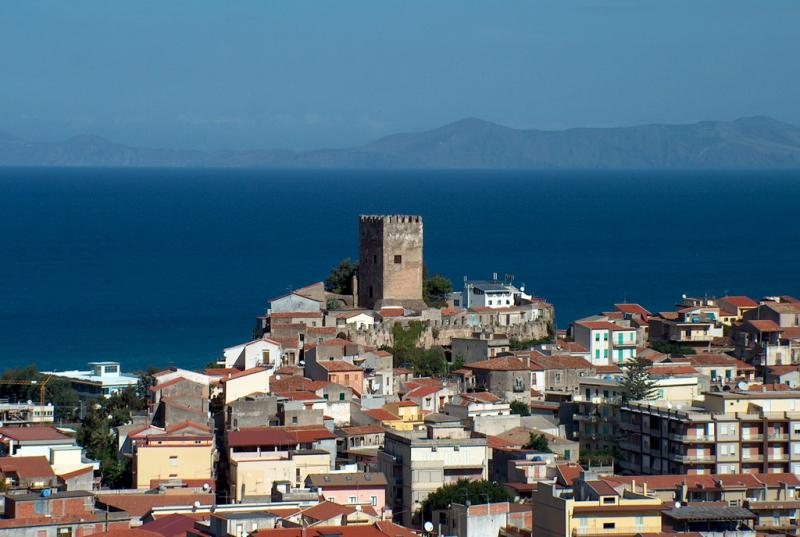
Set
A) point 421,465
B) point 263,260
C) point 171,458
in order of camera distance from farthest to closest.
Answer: point 263,260 → point 171,458 → point 421,465

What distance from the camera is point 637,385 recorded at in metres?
43.9

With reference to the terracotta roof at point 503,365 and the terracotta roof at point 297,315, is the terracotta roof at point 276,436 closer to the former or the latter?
the terracotta roof at point 503,365

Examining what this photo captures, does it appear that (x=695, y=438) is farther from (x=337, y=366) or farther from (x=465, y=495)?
(x=337, y=366)

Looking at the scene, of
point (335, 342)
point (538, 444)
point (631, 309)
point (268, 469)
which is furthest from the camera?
point (631, 309)

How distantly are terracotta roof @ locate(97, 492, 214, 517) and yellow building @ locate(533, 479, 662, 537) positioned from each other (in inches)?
235

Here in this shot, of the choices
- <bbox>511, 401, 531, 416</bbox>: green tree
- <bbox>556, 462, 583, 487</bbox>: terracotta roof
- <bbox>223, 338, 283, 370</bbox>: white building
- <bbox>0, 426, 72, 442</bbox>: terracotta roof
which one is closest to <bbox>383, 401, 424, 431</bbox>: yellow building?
<bbox>511, 401, 531, 416</bbox>: green tree

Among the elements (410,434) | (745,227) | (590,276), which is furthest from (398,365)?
(745,227)

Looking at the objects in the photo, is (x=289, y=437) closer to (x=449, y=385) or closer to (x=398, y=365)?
(x=449, y=385)

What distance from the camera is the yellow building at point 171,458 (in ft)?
123

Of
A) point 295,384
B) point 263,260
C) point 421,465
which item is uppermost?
point 263,260

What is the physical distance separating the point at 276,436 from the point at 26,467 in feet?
17.9

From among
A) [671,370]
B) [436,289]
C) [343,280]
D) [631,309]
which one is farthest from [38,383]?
[631,309]

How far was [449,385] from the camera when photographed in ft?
156

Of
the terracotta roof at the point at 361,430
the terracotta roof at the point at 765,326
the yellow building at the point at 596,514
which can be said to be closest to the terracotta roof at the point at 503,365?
the terracotta roof at the point at 361,430
